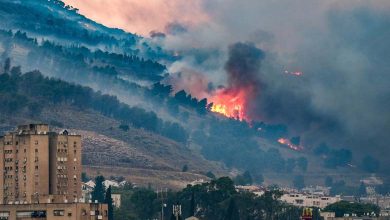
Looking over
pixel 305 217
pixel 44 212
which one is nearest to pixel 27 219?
pixel 44 212

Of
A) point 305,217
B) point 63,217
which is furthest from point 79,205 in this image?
point 305,217

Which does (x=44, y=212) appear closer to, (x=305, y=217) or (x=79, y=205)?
(x=79, y=205)

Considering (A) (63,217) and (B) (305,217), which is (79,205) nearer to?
(A) (63,217)

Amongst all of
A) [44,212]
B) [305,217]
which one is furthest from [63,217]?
[305,217]

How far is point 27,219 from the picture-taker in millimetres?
199250

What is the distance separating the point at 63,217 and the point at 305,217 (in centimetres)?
2597

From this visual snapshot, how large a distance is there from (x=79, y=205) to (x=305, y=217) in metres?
24.4

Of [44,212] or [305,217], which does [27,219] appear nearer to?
[44,212]

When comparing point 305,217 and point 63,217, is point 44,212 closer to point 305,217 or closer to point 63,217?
point 63,217

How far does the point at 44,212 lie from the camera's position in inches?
7859

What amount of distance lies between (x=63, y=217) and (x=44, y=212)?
7.67ft

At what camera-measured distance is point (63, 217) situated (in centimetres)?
19875

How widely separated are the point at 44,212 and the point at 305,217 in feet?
92.2

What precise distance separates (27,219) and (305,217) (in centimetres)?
2990
